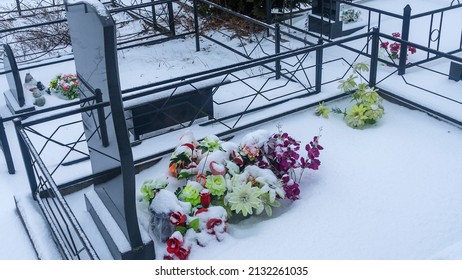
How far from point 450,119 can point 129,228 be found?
365 cm

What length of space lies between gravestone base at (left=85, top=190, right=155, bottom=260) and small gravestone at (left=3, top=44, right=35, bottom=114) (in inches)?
114

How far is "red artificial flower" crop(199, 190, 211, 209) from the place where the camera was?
14.8 feet

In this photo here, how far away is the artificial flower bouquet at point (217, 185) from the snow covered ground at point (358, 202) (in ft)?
0.41

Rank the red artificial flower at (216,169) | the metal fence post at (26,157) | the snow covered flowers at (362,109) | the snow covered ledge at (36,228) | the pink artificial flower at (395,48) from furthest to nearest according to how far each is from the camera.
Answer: the pink artificial flower at (395,48)
the snow covered flowers at (362,109)
the red artificial flower at (216,169)
the metal fence post at (26,157)
the snow covered ledge at (36,228)

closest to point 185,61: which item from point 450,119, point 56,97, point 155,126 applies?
point 56,97

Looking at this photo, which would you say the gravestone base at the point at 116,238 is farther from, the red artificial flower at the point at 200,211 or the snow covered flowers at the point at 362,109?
the snow covered flowers at the point at 362,109

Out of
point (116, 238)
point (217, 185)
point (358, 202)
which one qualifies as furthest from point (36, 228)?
point (358, 202)

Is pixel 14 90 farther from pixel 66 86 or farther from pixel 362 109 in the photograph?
pixel 362 109

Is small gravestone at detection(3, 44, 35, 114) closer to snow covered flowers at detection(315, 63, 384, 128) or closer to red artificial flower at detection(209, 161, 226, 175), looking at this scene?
red artificial flower at detection(209, 161, 226, 175)

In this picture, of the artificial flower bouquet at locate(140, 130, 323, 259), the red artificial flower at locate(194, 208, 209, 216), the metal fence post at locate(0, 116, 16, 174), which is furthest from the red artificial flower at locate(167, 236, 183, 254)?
the metal fence post at locate(0, 116, 16, 174)

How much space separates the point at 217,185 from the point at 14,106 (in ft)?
11.6

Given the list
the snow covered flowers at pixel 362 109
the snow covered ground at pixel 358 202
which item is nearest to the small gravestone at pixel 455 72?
the snow covered ground at pixel 358 202

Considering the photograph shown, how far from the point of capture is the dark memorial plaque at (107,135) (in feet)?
11.5

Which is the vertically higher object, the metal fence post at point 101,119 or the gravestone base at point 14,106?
the metal fence post at point 101,119
